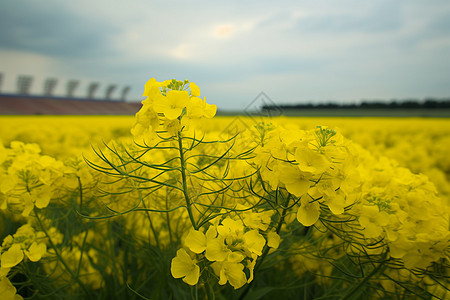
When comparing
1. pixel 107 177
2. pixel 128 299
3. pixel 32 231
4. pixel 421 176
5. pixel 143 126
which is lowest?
pixel 128 299

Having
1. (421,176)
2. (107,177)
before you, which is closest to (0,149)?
(107,177)

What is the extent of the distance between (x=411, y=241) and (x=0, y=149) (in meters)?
1.71

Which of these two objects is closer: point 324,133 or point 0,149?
point 324,133

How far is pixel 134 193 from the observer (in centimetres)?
129

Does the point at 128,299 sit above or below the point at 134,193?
below

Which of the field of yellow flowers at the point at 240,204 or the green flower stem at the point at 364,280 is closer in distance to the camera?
the field of yellow flowers at the point at 240,204

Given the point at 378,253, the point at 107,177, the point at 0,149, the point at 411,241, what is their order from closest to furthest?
the point at 411,241
the point at 378,253
the point at 107,177
the point at 0,149

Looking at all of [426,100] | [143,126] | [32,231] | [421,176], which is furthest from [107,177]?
[426,100]

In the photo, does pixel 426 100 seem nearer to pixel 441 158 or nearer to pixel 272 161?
pixel 441 158

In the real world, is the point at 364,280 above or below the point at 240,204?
below

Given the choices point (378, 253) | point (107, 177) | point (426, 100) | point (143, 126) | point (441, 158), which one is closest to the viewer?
point (143, 126)

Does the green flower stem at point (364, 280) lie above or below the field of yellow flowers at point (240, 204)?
below

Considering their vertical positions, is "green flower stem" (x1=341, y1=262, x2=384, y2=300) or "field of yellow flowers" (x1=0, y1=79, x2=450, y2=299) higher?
"field of yellow flowers" (x1=0, y1=79, x2=450, y2=299)

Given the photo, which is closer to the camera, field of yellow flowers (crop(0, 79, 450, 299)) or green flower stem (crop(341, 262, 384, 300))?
field of yellow flowers (crop(0, 79, 450, 299))
